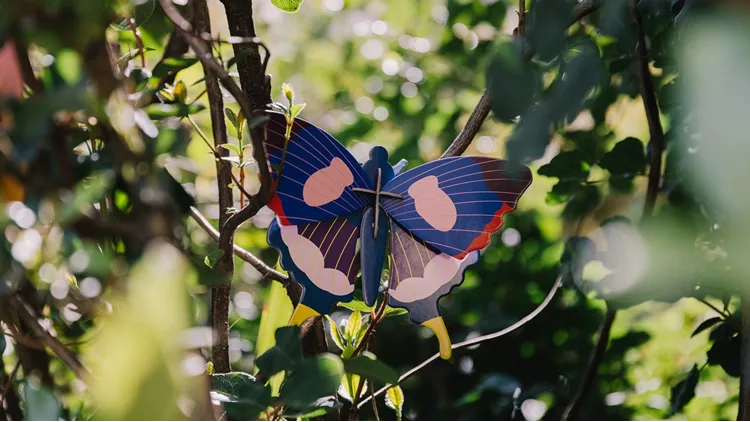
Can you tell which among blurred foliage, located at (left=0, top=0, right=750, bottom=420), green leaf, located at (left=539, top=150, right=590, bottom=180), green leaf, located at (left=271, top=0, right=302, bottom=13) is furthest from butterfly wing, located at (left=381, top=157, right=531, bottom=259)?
green leaf, located at (left=539, top=150, right=590, bottom=180)

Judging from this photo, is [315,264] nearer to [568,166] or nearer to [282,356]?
[282,356]

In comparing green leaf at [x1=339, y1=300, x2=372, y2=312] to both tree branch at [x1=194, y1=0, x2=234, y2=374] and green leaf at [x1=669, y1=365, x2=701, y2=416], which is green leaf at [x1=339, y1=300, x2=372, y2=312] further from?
green leaf at [x1=669, y1=365, x2=701, y2=416]

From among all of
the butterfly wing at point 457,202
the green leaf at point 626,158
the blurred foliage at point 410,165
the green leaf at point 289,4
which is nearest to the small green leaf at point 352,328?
the blurred foliage at point 410,165

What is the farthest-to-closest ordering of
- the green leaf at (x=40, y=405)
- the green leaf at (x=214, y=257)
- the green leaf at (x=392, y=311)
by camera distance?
the green leaf at (x=392, y=311)
the green leaf at (x=214, y=257)
the green leaf at (x=40, y=405)

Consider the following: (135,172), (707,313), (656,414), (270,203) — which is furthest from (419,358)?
(135,172)

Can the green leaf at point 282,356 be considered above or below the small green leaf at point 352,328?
above

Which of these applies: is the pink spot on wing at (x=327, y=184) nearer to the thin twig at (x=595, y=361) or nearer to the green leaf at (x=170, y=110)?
the green leaf at (x=170, y=110)

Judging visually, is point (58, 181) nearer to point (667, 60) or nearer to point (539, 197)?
point (667, 60)
